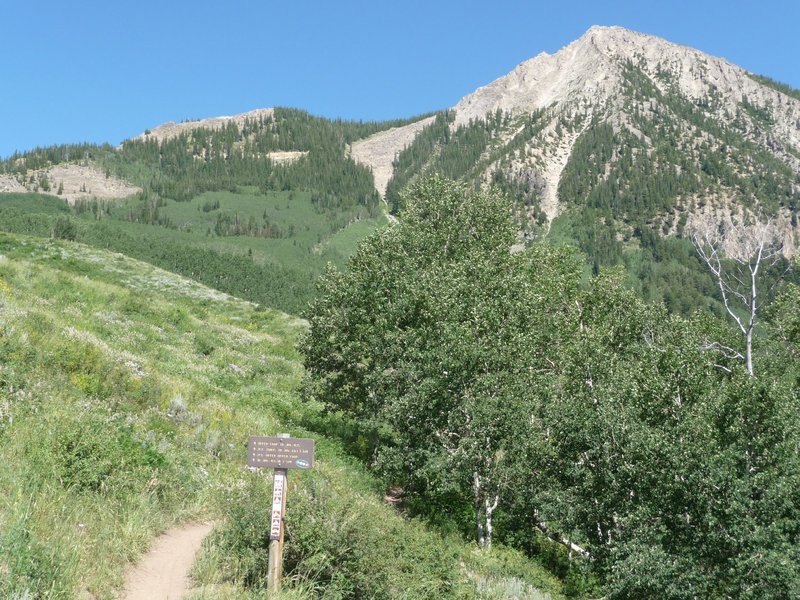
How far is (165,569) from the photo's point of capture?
1024 centimetres

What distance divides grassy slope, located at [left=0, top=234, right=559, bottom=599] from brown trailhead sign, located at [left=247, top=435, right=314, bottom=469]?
4.45ft

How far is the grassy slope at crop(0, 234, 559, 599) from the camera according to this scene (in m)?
9.26

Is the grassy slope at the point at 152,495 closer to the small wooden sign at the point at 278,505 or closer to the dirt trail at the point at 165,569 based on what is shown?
the dirt trail at the point at 165,569

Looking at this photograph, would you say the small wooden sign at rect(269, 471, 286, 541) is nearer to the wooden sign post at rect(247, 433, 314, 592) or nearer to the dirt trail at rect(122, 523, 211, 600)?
the wooden sign post at rect(247, 433, 314, 592)

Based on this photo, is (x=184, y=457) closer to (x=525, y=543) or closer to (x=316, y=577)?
(x=316, y=577)

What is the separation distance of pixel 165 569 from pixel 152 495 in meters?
2.43

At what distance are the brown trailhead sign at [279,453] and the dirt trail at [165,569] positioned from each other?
222 centimetres

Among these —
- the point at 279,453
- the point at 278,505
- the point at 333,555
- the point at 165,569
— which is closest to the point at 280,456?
the point at 279,453

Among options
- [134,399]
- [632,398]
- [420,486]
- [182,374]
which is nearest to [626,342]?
[632,398]

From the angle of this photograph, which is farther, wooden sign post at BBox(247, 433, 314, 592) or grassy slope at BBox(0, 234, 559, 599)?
wooden sign post at BBox(247, 433, 314, 592)

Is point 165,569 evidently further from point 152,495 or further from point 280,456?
point 280,456

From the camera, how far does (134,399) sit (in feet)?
57.2

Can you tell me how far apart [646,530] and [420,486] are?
915 centimetres

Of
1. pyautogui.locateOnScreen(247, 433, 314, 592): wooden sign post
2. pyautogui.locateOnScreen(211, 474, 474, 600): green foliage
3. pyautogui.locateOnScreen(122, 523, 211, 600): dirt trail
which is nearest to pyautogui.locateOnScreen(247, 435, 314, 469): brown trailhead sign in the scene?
pyautogui.locateOnScreen(247, 433, 314, 592): wooden sign post
